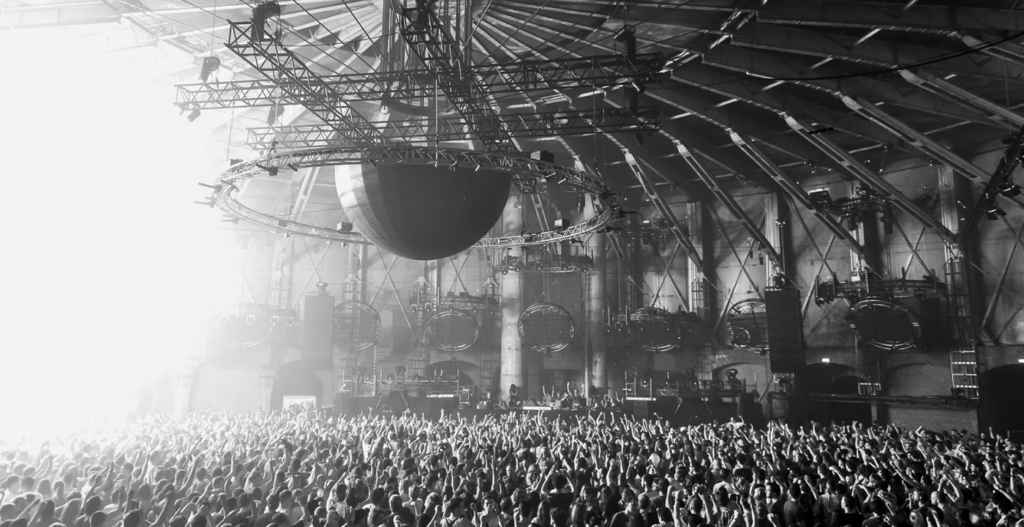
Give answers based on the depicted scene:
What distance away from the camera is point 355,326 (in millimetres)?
28500

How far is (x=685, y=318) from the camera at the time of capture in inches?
1043

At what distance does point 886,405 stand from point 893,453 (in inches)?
482

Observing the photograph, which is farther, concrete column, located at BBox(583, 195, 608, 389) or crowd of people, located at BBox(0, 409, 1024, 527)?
concrete column, located at BBox(583, 195, 608, 389)

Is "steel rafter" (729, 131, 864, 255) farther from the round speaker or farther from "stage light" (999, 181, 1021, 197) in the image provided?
"stage light" (999, 181, 1021, 197)

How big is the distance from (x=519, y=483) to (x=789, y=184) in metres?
16.1

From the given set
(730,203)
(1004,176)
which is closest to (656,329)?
(730,203)

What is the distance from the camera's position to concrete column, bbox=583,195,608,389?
27.3 m

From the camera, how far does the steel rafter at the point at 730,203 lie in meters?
22.5

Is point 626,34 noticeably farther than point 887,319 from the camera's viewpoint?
No

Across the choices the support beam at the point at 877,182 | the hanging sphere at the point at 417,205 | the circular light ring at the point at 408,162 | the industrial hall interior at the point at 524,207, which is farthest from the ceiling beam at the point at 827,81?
the hanging sphere at the point at 417,205

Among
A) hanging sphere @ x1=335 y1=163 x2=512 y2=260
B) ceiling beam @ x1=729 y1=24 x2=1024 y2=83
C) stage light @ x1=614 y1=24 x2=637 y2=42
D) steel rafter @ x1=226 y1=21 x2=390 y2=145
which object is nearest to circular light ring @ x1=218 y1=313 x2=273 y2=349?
steel rafter @ x1=226 y1=21 x2=390 y2=145

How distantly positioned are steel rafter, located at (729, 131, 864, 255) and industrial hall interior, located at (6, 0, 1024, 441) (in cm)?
13

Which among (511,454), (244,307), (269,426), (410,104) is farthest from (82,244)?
(511,454)

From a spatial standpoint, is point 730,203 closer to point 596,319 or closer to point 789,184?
point 789,184
